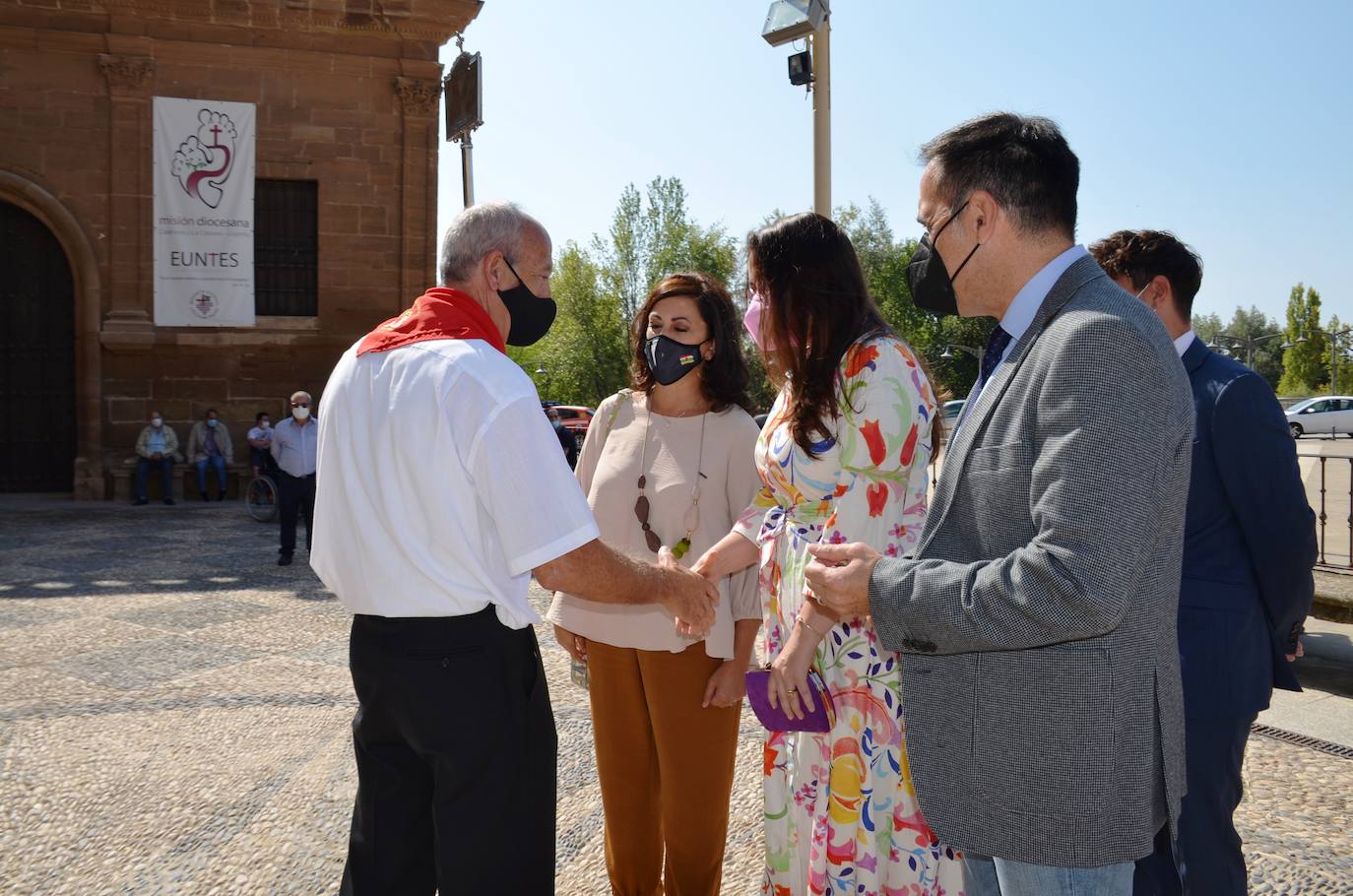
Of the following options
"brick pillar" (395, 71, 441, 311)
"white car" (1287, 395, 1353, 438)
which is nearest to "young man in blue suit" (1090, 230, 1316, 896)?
"brick pillar" (395, 71, 441, 311)

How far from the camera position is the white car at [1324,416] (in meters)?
39.7

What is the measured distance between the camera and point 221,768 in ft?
15.1

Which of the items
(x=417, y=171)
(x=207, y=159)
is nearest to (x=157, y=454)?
(x=207, y=159)

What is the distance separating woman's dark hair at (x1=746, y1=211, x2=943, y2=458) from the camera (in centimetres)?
254

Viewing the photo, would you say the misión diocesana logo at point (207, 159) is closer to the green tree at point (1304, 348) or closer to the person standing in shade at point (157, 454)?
the person standing in shade at point (157, 454)

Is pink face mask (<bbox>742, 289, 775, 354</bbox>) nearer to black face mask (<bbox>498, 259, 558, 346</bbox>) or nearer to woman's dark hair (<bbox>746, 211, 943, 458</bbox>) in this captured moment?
woman's dark hair (<bbox>746, 211, 943, 458</bbox>)

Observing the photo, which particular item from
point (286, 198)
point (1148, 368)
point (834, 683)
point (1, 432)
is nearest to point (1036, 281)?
point (1148, 368)

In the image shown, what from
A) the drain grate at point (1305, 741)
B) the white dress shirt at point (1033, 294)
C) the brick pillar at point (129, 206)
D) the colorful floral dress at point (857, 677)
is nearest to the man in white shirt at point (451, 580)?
the colorful floral dress at point (857, 677)

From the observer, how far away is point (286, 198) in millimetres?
18375

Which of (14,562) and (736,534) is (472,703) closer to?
(736,534)

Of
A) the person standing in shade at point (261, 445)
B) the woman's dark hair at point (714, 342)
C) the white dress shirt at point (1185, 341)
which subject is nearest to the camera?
the white dress shirt at point (1185, 341)

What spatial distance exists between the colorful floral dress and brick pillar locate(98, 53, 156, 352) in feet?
58.0

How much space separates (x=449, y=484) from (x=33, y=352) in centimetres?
1884

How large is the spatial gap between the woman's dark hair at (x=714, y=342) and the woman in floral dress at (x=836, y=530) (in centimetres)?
51
